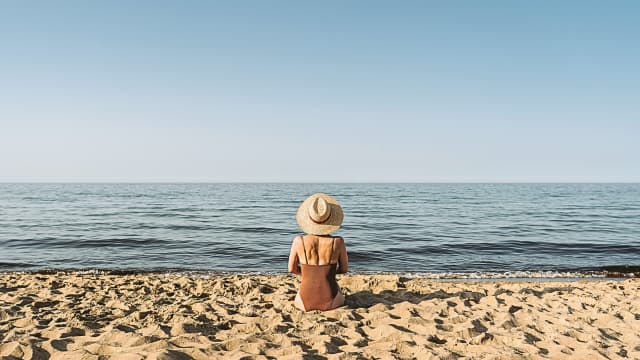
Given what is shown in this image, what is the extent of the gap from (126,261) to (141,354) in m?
10.5

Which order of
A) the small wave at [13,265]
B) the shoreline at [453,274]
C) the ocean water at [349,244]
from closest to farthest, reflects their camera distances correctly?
the shoreline at [453,274], the small wave at [13,265], the ocean water at [349,244]

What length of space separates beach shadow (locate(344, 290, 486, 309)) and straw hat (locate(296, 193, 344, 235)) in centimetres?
141

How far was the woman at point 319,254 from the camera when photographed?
594 cm

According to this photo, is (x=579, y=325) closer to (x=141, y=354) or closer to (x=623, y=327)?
(x=623, y=327)

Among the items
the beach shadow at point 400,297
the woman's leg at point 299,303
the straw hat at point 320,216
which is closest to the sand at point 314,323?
the beach shadow at point 400,297

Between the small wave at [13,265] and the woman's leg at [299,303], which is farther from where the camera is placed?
the small wave at [13,265]

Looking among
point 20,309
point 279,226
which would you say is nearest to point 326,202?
point 20,309

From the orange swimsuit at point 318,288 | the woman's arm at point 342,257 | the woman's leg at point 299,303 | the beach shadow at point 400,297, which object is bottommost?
the beach shadow at point 400,297

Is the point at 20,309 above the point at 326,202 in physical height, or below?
below

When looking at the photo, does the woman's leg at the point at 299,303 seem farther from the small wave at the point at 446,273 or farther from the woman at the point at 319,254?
the small wave at the point at 446,273

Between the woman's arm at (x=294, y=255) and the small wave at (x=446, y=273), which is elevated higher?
the woman's arm at (x=294, y=255)

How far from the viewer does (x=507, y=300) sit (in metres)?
6.99

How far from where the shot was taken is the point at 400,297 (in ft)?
23.7

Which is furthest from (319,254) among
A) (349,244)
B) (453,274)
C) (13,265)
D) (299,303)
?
(13,265)
